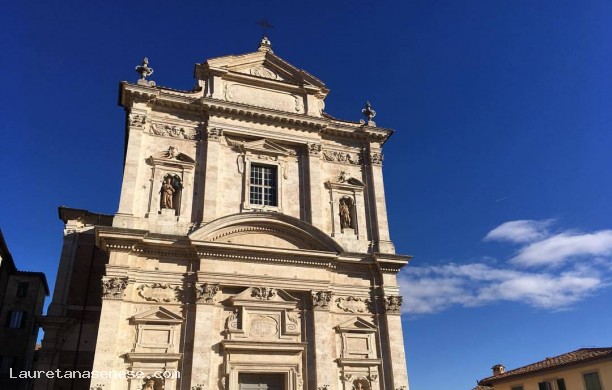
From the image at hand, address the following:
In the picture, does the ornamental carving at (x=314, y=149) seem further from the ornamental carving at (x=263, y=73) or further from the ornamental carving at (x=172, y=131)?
the ornamental carving at (x=172, y=131)

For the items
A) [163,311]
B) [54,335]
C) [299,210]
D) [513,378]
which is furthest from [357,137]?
[513,378]

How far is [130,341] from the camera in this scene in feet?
45.4

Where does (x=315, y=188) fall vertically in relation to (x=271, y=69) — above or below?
below

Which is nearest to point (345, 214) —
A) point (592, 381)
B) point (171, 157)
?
point (171, 157)

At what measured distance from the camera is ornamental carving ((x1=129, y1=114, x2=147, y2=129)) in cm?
1678

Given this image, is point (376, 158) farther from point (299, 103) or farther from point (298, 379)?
point (298, 379)

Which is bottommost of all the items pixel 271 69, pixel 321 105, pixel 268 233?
pixel 268 233

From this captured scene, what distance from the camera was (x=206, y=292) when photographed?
587 inches

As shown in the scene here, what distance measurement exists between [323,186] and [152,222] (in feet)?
21.3

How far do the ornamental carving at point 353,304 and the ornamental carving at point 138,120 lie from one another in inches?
361

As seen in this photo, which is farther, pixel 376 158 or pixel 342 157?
pixel 376 158

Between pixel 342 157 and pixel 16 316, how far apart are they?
21264mm

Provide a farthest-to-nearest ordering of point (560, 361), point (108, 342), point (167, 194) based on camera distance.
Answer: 1. point (560, 361)
2. point (167, 194)
3. point (108, 342)

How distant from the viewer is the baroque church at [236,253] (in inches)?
564
